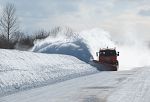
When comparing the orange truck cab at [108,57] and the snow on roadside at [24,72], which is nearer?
the snow on roadside at [24,72]

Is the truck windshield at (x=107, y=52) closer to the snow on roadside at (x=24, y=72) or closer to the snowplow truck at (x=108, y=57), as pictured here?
the snowplow truck at (x=108, y=57)

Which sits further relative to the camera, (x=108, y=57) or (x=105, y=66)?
(x=108, y=57)

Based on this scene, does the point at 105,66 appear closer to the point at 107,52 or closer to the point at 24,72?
the point at 107,52

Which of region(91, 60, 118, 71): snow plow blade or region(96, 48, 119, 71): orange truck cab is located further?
region(96, 48, 119, 71): orange truck cab

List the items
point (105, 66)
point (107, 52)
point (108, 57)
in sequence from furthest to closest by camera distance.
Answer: point (107, 52)
point (108, 57)
point (105, 66)

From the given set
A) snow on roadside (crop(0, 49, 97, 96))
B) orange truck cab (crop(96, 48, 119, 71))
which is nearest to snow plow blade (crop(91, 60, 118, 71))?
orange truck cab (crop(96, 48, 119, 71))

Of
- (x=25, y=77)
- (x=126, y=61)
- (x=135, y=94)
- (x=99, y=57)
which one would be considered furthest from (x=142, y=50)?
(x=135, y=94)

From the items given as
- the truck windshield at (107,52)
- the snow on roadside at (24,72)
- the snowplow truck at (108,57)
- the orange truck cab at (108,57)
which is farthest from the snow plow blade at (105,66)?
the truck windshield at (107,52)

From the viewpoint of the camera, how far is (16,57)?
30.4m

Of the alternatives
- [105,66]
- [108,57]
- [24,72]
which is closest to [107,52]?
[108,57]

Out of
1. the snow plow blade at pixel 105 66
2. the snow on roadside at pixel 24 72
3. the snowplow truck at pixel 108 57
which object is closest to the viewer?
the snow on roadside at pixel 24 72

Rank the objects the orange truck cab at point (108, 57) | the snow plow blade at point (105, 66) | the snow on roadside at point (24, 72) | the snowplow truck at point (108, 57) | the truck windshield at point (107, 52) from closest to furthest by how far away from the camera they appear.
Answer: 1. the snow on roadside at point (24, 72)
2. the snow plow blade at point (105, 66)
3. the snowplow truck at point (108, 57)
4. the orange truck cab at point (108, 57)
5. the truck windshield at point (107, 52)

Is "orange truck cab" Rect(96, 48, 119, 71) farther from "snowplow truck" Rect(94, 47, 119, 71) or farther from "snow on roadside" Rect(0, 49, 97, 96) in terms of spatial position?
"snow on roadside" Rect(0, 49, 97, 96)

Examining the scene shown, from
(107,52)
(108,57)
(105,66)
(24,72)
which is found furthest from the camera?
(107,52)
